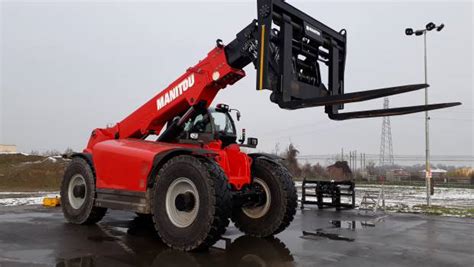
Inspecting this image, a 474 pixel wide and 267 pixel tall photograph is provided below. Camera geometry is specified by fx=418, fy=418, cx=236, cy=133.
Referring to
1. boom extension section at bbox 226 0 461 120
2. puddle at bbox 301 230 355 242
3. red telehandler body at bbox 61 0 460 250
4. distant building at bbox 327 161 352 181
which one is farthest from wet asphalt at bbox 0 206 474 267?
distant building at bbox 327 161 352 181

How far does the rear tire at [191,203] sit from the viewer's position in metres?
6.52

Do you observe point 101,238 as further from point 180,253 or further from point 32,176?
point 32,176

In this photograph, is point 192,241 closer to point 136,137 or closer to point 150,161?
point 150,161

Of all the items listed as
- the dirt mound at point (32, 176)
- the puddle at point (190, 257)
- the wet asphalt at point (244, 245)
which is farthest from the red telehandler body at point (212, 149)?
the dirt mound at point (32, 176)

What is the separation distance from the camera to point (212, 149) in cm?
800

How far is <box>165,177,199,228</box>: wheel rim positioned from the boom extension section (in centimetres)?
207

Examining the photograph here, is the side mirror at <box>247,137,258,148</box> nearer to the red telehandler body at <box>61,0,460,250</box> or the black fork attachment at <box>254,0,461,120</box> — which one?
the red telehandler body at <box>61,0,460,250</box>

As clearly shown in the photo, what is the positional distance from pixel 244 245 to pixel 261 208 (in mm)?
1266

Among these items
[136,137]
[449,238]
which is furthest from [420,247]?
[136,137]

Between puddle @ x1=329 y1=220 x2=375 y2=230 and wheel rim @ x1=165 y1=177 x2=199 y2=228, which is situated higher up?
wheel rim @ x1=165 y1=177 x2=199 y2=228

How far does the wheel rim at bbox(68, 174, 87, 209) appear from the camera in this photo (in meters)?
9.61

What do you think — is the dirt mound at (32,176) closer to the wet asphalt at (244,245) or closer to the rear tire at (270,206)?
the wet asphalt at (244,245)

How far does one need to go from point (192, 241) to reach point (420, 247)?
430 cm

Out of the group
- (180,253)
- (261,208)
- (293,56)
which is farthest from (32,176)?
(293,56)
